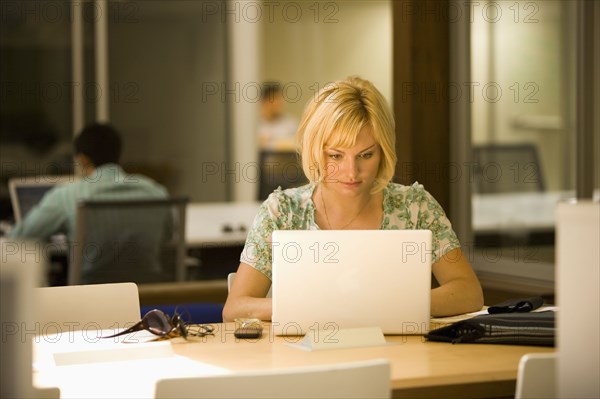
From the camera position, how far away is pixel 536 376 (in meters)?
1.67

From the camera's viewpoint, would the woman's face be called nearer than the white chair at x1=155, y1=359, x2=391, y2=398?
No

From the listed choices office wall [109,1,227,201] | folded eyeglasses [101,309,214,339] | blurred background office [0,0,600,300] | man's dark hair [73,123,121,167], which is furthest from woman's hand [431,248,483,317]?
office wall [109,1,227,201]

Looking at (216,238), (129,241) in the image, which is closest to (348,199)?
(129,241)

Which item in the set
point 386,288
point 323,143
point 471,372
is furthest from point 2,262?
point 323,143

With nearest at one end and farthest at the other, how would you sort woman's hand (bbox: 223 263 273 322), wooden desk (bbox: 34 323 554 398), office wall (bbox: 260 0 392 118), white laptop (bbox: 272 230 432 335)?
wooden desk (bbox: 34 323 554 398) → white laptop (bbox: 272 230 432 335) → woman's hand (bbox: 223 263 273 322) → office wall (bbox: 260 0 392 118)

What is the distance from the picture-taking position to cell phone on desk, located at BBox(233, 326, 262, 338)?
233 cm

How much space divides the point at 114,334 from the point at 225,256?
2977mm

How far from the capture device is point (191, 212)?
19.8 ft

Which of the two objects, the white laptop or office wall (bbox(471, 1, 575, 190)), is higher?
office wall (bbox(471, 1, 575, 190))

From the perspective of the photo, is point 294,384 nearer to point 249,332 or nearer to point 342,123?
point 249,332

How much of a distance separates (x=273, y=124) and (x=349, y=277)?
7084 millimetres

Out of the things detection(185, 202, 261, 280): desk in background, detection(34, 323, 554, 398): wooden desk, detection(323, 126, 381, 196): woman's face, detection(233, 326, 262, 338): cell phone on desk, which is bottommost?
detection(185, 202, 261, 280): desk in background

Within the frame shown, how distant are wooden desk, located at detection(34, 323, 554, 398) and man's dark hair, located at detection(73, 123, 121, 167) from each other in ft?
9.53

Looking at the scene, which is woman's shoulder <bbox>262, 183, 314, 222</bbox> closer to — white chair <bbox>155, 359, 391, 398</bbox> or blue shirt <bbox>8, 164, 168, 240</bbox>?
white chair <bbox>155, 359, 391, 398</bbox>
